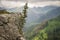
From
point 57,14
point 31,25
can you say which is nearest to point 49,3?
point 57,14

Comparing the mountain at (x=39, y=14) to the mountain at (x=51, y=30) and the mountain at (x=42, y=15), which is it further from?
the mountain at (x=51, y=30)

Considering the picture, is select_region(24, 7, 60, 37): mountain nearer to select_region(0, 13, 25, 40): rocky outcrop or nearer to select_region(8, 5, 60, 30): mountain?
select_region(8, 5, 60, 30): mountain

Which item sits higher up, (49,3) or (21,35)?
(49,3)

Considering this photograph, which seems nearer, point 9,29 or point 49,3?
point 9,29

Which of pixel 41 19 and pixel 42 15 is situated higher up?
pixel 42 15

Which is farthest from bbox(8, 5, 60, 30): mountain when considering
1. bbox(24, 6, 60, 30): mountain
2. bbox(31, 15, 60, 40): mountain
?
bbox(31, 15, 60, 40): mountain

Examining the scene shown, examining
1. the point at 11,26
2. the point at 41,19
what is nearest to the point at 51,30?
the point at 41,19

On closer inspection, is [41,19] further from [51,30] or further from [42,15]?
[51,30]

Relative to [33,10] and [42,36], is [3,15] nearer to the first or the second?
[33,10]
